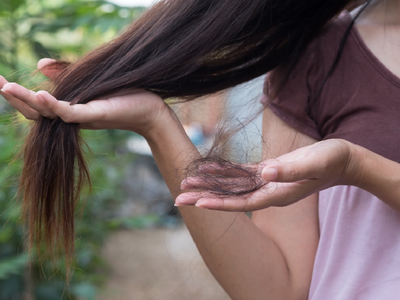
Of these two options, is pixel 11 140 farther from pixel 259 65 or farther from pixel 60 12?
pixel 259 65

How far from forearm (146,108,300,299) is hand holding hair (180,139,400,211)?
0.51 feet

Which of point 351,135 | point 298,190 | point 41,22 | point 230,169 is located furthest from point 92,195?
point 41,22

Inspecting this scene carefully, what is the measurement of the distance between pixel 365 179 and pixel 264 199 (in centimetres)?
21

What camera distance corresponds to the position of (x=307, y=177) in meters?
0.78

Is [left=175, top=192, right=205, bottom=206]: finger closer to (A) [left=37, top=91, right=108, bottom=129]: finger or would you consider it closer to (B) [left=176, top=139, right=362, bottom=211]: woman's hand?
(B) [left=176, top=139, right=362, bottom=211]: woman's hand

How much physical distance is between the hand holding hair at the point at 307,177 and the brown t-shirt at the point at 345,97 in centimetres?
16

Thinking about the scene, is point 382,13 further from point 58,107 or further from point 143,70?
point 58,107

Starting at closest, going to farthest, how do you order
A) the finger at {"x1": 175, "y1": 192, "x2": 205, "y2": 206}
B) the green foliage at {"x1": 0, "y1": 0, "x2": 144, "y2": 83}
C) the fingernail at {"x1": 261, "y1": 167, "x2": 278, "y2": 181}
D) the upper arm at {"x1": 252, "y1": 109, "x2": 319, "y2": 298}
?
1. the fingernail at {"x1": 261, "y1": 167, "x2": 278, "y2": 181}
2. the finger at {"x1": 175, "y1": 192, "x2": 205, "y2": 206}
3. the upper arm at {"x1": 252, "y1": 109, "x2": 319, "y2": 298}
4. the green foliage at {"x1": 0, "y1": 0, "x2": 144, "y2": 83}

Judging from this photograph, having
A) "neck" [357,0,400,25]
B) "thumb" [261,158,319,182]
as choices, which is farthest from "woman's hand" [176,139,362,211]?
"neck" [357,0,400,25]

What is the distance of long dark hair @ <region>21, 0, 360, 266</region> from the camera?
95 cm

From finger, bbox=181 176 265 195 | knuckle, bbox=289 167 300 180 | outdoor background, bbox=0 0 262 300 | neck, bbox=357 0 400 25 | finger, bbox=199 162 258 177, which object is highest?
neck, bbox=357 0 400 25

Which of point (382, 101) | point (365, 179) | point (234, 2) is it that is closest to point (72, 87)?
point (234, 2)

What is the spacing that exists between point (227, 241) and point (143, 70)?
17.3 inches

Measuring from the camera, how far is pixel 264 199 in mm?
848
